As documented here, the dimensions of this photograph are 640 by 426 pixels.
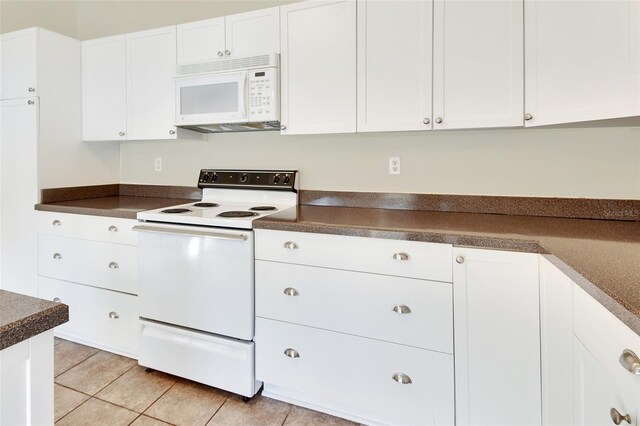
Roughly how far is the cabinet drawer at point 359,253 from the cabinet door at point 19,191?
173 cm

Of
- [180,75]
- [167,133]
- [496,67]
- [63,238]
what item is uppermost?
[180,75]

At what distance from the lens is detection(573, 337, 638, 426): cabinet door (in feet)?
2.45

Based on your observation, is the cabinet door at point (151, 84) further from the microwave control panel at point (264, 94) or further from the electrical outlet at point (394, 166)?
the electrical outlet at point (394, 166)

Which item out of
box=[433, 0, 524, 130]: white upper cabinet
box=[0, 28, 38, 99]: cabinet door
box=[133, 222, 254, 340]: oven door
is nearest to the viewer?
box=[433, 0, 524, 130]: white upper cabinet

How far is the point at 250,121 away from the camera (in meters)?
2.12

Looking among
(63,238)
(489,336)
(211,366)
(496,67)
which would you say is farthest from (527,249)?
(63,238)

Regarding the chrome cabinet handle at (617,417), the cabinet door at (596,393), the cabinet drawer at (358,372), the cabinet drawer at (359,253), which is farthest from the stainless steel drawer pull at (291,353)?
the chrome cabinet handle at (617,417)

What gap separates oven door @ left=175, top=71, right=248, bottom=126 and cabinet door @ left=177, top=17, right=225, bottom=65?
0.15 metres

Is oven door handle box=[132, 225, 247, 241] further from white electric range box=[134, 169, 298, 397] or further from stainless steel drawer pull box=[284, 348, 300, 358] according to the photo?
stainless steel drawer pull box=[284, 348, 300, 358]

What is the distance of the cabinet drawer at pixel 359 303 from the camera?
4.90 ft

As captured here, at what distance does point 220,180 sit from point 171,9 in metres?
1.37

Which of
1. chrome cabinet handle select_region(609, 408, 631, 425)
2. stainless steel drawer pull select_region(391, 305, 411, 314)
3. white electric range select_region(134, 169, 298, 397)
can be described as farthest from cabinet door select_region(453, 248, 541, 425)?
white electric range select_region(134, 169, 298, 397)

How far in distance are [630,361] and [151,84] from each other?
8.79 feet

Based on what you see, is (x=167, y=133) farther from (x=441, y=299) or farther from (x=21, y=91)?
(x=441, y=299)
